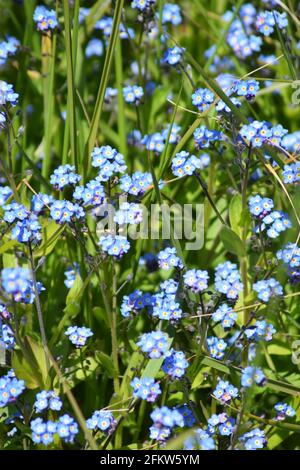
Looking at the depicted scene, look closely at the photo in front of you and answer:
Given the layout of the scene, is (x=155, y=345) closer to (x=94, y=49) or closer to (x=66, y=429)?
(x=66, y=429)

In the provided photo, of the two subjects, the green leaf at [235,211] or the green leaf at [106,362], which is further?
the green leaf at [235,211]

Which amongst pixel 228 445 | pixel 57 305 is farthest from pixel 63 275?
pixel 228 445

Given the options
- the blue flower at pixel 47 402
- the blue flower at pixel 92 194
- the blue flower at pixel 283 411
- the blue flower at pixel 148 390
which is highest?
the blue flower at pixel 92 194

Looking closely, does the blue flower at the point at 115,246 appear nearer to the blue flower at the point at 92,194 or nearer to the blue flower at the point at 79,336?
the blue flower at the point at 92,194

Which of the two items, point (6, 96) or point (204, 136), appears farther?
point (204, 136)

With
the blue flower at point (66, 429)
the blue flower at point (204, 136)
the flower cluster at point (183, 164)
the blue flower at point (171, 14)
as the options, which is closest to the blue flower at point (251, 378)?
the blue flower at point (66, 429)

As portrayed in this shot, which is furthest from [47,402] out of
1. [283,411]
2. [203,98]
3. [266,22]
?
[266,22]

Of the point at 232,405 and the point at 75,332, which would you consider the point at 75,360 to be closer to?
the point at 75,332

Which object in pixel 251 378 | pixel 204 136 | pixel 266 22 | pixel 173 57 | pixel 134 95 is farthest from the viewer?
pixel 266 22
